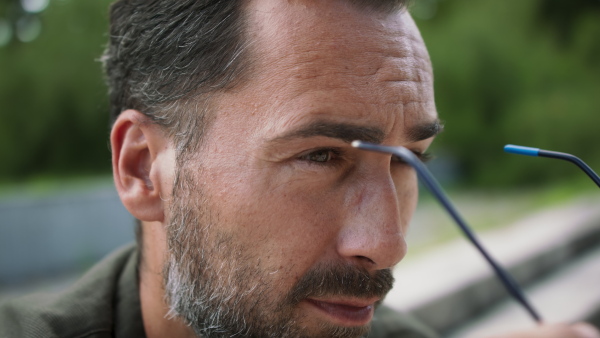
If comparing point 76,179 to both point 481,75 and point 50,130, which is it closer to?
point 50,130

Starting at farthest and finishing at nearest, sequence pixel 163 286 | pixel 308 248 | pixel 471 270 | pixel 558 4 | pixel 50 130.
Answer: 1. pixel 558 4
2. pixel 50 130
3. pixel 471 270
4. pixel 163 286
5. pixel 308 248

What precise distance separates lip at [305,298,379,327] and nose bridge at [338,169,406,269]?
9 centimetres

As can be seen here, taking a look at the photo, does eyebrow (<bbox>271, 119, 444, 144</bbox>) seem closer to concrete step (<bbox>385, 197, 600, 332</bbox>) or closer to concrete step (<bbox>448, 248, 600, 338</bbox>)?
concrete step (<bbox>385, 197, 600, 332</bbox>)

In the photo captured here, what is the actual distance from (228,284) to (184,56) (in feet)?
1.58

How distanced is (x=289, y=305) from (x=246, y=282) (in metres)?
0.09

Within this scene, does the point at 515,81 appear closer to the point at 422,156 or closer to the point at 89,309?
the point at 422,156

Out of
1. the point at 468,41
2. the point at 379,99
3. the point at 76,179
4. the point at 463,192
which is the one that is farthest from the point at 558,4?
the point at 379,99

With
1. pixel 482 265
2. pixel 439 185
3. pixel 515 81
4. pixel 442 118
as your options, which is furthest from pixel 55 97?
pixel 515 81

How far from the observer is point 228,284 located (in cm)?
113

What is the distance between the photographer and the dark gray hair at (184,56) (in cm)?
118

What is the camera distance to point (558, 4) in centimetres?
596

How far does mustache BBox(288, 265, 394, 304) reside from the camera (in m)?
1.07

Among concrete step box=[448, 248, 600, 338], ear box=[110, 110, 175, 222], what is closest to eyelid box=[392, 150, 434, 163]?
ear box=[110, 110, 175, 222]

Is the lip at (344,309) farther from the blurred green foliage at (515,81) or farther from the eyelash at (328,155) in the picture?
the blurred green foliage at (515,81)
